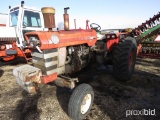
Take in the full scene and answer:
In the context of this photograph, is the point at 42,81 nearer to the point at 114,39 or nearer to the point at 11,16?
the point at 114,39

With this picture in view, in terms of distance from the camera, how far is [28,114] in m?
3.05

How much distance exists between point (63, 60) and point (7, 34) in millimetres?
3812

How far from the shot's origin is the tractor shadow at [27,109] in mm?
2982

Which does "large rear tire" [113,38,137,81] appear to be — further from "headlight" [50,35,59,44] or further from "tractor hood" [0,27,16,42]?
"tractor hood" [0,27,16,42]

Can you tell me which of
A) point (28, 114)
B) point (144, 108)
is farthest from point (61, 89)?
point (144, 108)

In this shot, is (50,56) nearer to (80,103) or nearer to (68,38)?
(68,38)

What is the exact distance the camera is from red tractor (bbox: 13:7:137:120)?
8.98 feet

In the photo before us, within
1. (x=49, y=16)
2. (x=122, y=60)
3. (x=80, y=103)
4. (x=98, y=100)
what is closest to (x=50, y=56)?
(x=49, y=16)

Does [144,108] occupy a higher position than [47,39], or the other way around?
[47,39]

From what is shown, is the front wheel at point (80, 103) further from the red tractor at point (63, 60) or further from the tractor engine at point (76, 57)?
the tractor engine at point (76, 57)

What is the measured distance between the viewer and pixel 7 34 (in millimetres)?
6164

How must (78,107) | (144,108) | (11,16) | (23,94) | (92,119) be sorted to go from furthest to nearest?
(11,16), (23,94), (144,108), (92,119), (78,107)

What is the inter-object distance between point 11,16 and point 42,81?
16.1 ft

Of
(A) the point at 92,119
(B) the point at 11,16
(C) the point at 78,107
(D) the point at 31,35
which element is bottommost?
(A) the point at 92,119
